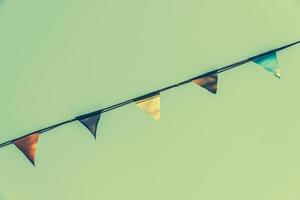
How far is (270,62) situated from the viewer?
1.64m

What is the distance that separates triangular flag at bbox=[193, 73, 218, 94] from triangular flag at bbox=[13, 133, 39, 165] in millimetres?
777

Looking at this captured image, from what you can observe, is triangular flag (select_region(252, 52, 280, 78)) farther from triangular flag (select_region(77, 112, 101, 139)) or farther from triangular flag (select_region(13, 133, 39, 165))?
triangular flag (select_region(13, 133, 39, 165))

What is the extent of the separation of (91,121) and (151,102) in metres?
0.28

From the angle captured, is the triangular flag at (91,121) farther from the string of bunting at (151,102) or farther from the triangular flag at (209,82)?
the triangular flag at (209,82)

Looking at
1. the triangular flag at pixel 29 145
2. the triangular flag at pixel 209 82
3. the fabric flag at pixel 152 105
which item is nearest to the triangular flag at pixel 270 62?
the triangular flag at pixel 209 82

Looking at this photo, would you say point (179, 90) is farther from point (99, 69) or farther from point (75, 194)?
point (75, 194)

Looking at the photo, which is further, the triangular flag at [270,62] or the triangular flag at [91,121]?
the triangular flag at [91,121]

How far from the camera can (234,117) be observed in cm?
171

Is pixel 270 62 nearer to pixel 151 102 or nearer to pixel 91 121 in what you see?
pixel 151 102

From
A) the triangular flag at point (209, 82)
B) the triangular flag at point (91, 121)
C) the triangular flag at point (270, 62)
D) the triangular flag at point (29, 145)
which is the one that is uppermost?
the triangular flag at point (270, 62)

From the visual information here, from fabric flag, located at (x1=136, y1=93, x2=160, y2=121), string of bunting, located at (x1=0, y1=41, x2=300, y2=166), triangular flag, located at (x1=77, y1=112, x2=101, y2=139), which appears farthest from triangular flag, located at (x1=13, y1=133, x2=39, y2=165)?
fabric flag, located at (x1=136, y1=93, x2=160, y2=121)

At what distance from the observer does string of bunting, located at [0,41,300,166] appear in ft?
5.40

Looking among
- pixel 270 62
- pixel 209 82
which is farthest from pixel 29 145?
pixel 270 62

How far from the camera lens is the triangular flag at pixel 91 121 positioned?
173cm
